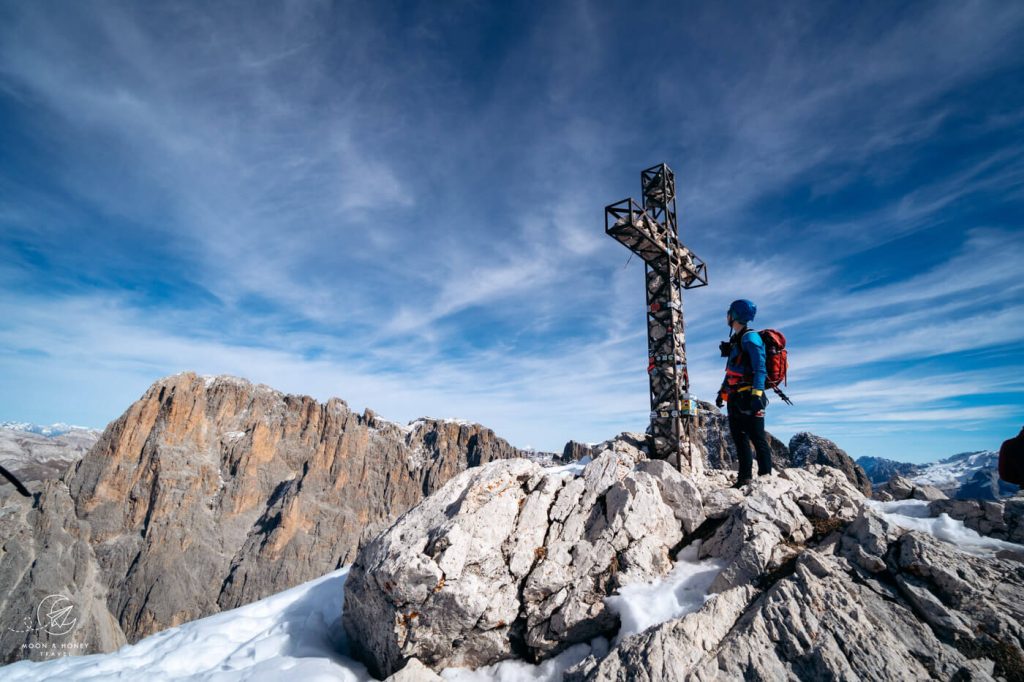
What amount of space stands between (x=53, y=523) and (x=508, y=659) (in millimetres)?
152471

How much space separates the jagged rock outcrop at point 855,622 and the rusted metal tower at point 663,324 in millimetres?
6778

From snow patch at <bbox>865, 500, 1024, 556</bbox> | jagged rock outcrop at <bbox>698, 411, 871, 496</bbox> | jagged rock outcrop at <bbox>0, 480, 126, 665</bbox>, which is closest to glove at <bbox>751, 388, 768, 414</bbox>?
snow patch at <bbox>865, 500, 1024, 556</bbox>

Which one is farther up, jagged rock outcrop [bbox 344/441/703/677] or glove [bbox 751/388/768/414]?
glove [bbox 751/388/768/414]

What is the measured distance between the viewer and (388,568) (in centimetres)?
657

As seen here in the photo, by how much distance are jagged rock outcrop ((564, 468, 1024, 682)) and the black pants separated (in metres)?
2.68

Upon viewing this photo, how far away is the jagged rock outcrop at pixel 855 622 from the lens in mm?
4223

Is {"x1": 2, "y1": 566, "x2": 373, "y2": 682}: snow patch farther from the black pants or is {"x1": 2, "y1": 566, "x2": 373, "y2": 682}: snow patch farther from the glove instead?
the glove

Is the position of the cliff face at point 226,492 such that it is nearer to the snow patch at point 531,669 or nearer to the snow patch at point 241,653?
the snow patch at point 241,653

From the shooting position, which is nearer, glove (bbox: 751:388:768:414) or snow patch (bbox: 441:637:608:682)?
snow patch (bbox: 441:637:608:682)

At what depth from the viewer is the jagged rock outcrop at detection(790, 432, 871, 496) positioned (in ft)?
140

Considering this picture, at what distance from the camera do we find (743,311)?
29.5 ft

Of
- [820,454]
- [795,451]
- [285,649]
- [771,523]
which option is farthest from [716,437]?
[285,649]

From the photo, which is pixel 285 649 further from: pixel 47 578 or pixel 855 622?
pixel 47 578

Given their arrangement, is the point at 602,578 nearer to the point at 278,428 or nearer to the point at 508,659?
the point at 508,659
